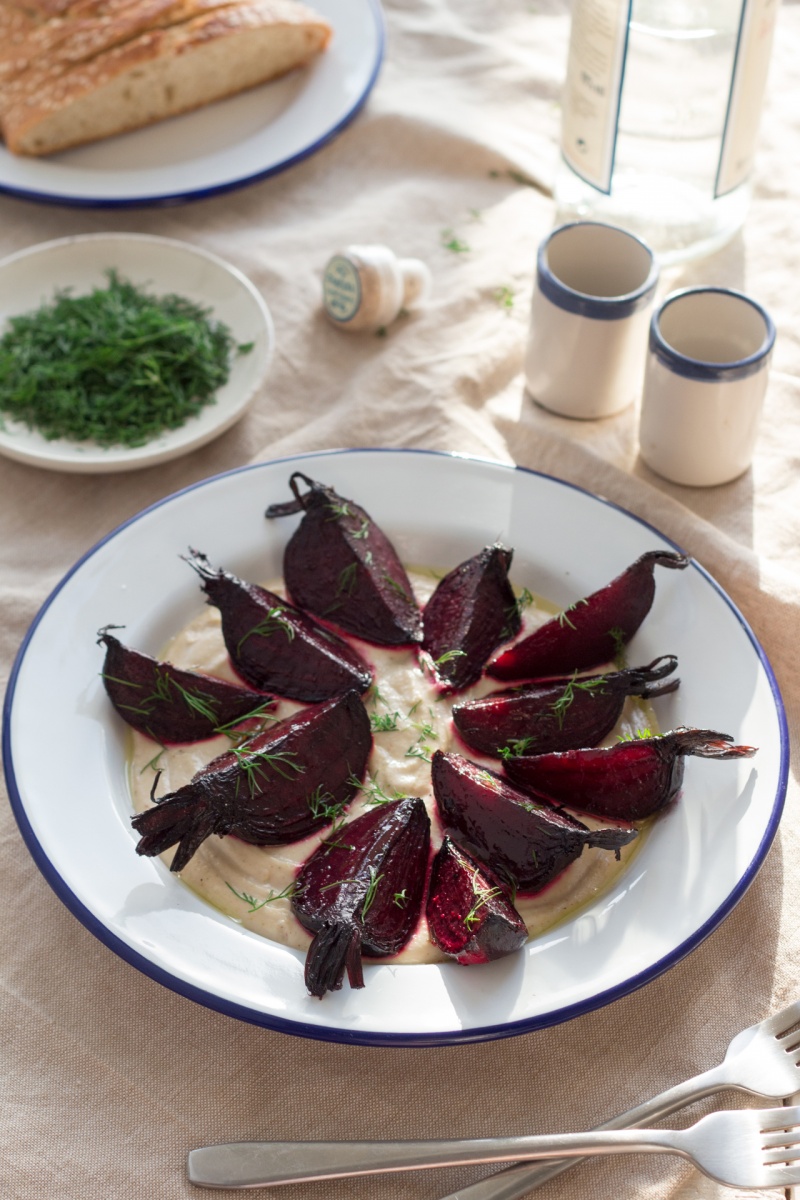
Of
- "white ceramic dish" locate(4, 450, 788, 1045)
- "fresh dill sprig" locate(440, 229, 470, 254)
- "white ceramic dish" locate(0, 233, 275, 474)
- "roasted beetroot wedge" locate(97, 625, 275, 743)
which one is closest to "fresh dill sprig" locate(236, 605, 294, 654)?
"roasted beetroot wedge" locate(97, 625, 275, 743)

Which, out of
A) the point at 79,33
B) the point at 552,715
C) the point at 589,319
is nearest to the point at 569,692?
the point at 552,715

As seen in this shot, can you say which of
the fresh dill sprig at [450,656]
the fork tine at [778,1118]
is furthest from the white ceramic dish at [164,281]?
the fork tine at [778,1118]

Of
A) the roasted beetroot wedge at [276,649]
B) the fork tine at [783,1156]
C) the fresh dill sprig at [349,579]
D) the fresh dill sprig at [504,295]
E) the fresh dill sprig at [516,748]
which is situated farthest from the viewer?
the fresh dill sprig at [504,295]

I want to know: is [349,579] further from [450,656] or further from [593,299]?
[593,299]

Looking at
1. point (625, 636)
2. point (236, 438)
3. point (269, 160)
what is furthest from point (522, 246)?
point (625, 636)

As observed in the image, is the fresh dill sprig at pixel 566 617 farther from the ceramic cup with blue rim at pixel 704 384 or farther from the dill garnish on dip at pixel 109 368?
the dill garnish on dip at pixel 109 368

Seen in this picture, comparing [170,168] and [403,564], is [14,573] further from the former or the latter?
[170,168]

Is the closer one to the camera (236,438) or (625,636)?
(625,636)
